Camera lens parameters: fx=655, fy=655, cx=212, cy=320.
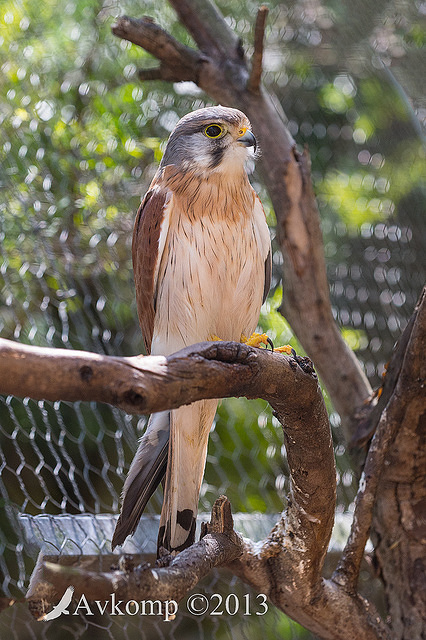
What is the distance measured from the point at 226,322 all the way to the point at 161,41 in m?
0.71

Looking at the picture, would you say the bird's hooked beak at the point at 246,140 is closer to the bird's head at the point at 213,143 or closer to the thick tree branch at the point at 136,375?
the bird's head at the point at 213,143

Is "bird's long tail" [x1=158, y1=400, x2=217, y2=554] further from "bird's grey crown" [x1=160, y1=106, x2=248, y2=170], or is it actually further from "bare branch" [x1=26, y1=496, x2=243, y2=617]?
"bird's grey crown" [x1=160, y1=106, x2=248, y2=170]

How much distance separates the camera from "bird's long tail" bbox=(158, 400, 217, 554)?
1148 mm

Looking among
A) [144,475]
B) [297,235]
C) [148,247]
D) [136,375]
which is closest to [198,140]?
[148,247]

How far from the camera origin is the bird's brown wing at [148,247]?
1.21m

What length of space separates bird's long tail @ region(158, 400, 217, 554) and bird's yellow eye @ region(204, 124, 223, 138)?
0.52 meters

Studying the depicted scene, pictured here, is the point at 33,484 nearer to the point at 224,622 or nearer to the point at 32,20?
the point at 224,622

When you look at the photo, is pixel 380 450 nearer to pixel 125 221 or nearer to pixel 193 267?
pixel 193 267

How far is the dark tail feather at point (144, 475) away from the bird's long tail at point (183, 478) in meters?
0.03

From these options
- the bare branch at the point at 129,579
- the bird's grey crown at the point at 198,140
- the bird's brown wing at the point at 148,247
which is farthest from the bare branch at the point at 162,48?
the bare branch at the point at 129,579

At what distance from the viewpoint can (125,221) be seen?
1.96 m

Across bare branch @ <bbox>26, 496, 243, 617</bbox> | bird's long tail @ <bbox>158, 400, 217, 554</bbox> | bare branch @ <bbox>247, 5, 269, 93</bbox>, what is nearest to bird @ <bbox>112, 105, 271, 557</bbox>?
bird's long tail @ <bbox>158, 400, 217, 554</bbox>

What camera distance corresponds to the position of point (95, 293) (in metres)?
1.91

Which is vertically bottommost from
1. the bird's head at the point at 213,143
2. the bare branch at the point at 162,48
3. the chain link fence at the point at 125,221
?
the chain link fence at the point at 125,221
